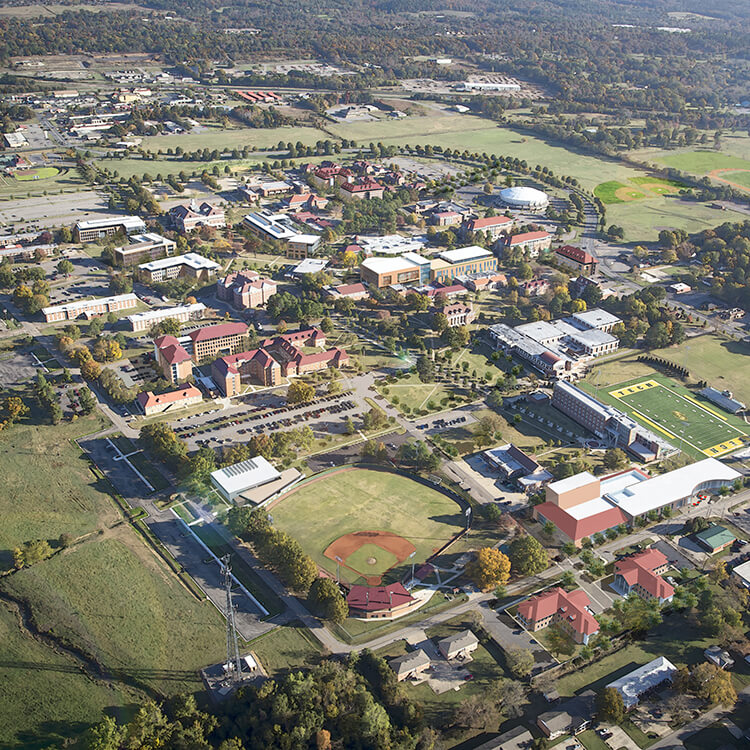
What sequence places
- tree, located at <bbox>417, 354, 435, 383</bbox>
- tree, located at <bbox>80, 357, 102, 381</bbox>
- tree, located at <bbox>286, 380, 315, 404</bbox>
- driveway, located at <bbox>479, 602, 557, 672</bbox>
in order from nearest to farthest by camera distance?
driveway, located at <bbox>479, 602, 557, 672</bbox> → tree, located at <bbox>286, 380, 315, 404</bbox> → tree, located at <bbox>80, 357, 102, 381</bbox> → tree, located at <bbox>417, 354, 435, 383</bbox>

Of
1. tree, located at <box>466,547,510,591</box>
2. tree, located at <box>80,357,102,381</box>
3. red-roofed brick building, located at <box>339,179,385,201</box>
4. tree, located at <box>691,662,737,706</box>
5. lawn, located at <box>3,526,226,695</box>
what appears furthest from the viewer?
red-roofed brick building, located at <box>339,179,385,201</box>

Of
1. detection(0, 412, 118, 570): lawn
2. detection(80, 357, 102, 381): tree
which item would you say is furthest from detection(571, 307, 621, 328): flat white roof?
detection(0, 412, 118, 570): lawn

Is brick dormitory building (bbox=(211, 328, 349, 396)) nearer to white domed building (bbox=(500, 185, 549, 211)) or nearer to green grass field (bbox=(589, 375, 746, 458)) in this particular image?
green grass field (bbox=(589, 375, 746, 458))

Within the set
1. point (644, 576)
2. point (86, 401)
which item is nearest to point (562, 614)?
point (644, 576)

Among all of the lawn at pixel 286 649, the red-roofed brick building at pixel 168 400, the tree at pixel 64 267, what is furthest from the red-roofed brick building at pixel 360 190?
the lawn at pixel 286 649

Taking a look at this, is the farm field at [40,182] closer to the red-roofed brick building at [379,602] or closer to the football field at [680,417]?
the football field at [680,417]

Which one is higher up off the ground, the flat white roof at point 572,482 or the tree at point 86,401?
the flat white roof at point 572,482

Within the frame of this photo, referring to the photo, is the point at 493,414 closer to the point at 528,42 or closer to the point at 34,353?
the point at 34,353

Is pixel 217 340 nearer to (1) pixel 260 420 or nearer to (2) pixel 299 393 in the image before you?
(2) pixel 299 393
